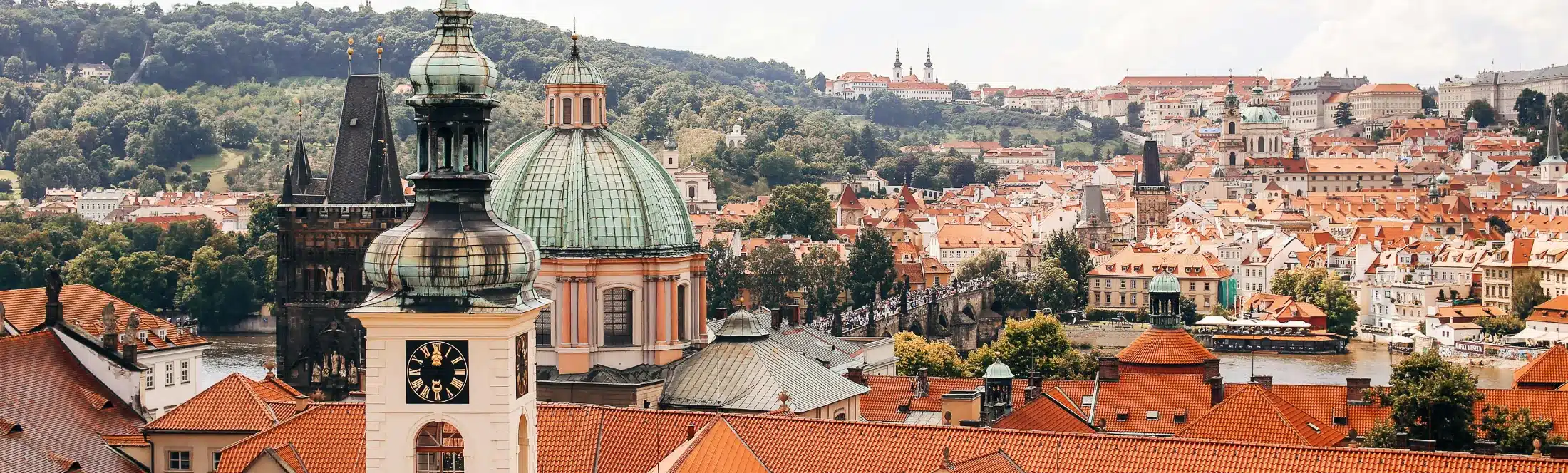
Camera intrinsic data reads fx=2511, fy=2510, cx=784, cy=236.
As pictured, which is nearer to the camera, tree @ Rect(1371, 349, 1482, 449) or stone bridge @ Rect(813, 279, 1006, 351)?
tree @ Rect(1371, 349, 1482, 449)

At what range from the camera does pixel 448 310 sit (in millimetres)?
26219

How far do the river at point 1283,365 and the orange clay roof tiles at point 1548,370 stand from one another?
28.3 m

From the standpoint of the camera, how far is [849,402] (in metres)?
46.3

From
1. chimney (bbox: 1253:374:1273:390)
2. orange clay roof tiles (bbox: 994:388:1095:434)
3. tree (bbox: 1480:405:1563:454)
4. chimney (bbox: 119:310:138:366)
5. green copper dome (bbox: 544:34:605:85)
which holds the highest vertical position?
green copper dome (bbox: 544:34:605:85)

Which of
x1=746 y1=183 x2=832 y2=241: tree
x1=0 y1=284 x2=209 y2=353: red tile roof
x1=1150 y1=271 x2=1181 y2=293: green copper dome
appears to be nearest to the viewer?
x1=0 y1=284 x2=209 y2=353: red tile roof

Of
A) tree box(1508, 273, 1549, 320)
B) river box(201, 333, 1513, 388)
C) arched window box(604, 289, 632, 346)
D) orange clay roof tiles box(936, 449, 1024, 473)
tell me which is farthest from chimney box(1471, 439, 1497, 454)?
tree box(1508, 273, 1549, 320)

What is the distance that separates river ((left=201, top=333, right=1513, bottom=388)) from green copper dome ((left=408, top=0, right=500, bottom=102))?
195 feet

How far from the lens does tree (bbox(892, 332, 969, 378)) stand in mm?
81500

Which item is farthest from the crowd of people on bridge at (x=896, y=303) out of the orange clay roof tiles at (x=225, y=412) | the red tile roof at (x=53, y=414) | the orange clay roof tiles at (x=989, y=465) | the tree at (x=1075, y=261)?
the orange clay roof tiles at (x=989, y=465)

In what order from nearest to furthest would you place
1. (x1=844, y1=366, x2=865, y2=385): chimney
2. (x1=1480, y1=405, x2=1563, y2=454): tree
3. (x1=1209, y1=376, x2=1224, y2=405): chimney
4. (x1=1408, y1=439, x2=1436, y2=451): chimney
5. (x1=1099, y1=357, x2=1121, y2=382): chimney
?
(x1=1408, y1=439, x2=1436, y2=451): chimney < (x1=1480, y1=405, x2=1563, y2=454): tree < (x1=1209, y1=376, x2=1224, y2=405): chimney < (x1=844, y1=366, x2=865, y2=385): chimney < (x1=1099, y1=357, x2=1121, y2=382): chimney

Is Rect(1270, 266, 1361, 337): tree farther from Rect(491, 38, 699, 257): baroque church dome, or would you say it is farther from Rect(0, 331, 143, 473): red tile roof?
Rect(0, 331, 143, 473): red tile roof

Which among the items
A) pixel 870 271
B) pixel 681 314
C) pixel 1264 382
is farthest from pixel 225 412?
pixel 870 271

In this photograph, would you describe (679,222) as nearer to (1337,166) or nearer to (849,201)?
(849,201)

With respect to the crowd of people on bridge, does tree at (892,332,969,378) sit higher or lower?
lower
